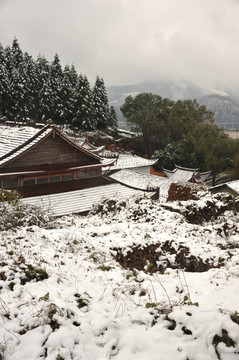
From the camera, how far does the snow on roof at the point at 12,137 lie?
16.5 meters

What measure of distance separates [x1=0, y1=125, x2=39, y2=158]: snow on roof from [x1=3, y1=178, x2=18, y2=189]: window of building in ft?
5.67

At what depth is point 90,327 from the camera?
3.55 meters

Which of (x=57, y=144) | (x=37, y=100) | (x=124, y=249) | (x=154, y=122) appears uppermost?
(x=37, y=100)

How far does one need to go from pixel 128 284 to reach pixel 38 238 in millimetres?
3148

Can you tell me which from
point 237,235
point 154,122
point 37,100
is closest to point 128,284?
point 237,235

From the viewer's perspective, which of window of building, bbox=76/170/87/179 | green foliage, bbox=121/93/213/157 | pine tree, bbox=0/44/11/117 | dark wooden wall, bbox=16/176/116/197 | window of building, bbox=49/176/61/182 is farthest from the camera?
green foliage, bbox=121/93/213/157

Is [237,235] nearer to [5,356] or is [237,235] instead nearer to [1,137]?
[5,356]

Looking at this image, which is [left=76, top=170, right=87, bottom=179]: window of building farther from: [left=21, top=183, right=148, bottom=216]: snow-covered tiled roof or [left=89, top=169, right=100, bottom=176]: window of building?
[left=21, top=183, right=148, bottom=216]: snow-covered tiled roof

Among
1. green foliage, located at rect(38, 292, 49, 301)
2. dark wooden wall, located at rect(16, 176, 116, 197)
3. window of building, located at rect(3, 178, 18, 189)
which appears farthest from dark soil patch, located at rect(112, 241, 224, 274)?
window of building, located at rect(3, 178, 18, 189)

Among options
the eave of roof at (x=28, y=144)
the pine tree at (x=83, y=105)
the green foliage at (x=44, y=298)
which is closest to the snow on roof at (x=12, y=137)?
the eave of roof at (x=28, y=144)

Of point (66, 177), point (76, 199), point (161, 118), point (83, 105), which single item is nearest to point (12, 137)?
point (66, 177)

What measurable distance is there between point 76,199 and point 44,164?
3.58 meters

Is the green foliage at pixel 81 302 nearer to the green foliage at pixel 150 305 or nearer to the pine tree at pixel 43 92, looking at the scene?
the green foliage at pixel 150 305

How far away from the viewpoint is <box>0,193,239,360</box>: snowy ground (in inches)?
124
